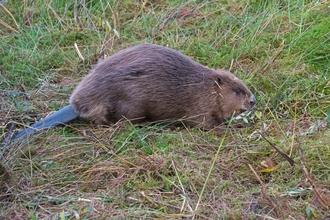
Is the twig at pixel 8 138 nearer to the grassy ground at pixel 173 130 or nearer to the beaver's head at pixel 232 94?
the grassy ground at pixel 173 130

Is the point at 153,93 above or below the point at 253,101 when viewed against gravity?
above

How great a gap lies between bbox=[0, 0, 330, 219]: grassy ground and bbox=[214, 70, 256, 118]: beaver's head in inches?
4.4

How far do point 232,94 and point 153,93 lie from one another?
574 millimetres

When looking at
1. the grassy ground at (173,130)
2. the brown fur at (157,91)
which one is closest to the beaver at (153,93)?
the brown fur at (157,91)

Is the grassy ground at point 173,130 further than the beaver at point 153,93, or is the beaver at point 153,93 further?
the beaver at point 153,93

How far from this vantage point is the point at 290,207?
259cm

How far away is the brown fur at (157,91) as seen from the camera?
358cm

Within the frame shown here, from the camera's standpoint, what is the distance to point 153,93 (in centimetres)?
361

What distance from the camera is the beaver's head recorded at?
374 cm

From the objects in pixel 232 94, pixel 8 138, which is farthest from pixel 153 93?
pixel 8 138

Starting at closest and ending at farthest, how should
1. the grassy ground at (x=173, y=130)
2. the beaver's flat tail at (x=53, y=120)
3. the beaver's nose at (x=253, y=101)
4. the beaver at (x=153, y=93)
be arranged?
1. the grassy ground at (x=173, y=130)
2. the beaver's flat tail at (x=53, y=120)
3. the beaver at (x=153, y=93)
4. the beaver's nose at (x=253, y=101)

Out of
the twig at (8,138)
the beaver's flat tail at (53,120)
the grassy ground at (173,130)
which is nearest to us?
the grassy ground at (173,130)

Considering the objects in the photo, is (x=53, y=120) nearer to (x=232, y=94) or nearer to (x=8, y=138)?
(x=8, y=138)

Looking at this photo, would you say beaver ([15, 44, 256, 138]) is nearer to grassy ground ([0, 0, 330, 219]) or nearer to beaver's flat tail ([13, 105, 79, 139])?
beaver's flat tail ([13, 105, 79, 139])
